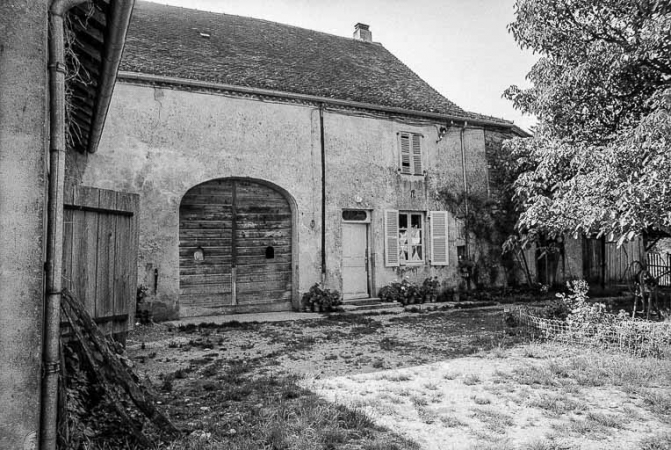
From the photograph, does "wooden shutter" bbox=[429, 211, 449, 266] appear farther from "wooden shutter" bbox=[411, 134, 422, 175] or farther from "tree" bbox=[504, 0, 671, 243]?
"tree" bbox=[504, 0, 671, 243]

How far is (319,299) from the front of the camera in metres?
10.6

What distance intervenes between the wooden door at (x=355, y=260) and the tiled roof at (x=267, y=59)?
128 inches

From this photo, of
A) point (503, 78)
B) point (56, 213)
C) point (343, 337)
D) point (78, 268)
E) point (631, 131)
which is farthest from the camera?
point (503, 78)

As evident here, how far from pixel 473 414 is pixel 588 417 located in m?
0.94

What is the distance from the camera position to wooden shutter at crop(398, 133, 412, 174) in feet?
41.2

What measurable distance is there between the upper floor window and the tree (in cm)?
407

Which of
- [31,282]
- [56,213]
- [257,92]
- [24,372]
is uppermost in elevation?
[257,92]

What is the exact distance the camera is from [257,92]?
10.4 metres

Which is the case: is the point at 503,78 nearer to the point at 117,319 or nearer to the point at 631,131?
the point at 631,131

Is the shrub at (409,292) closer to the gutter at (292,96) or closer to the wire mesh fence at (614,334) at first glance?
the gutter at (292,96)

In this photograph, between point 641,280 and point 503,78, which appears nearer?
point 641,280

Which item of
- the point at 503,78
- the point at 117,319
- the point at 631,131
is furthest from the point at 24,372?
the point at 503,78

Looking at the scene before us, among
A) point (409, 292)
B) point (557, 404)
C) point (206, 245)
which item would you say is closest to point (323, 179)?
point (206, 245)

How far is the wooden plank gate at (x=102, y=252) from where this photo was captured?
3.74 meters
